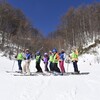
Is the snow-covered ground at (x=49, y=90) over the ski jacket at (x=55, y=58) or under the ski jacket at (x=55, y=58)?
under

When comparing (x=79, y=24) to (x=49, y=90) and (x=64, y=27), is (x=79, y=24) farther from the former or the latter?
(x=49, y=90)

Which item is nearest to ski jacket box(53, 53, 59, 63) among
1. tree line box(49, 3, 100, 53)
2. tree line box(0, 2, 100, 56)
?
tree line box(0, 2, 100, 56)

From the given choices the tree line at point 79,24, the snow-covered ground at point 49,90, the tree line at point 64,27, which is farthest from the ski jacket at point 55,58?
the tree line at point 79,24

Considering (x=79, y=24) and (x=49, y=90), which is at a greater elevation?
(x=79, y=24)

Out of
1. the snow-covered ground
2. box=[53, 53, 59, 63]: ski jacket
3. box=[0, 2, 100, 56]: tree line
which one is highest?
box=[0, 2, 100, 56]: tree line

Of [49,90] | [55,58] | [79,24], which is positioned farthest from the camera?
[79,24]

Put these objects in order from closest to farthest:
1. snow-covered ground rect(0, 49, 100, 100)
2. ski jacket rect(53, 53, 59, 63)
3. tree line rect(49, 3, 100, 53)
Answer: snow-covered ground rect(0, 49, 100, 100) < ski jacket rect(53, 53, 59, 63) < tree line rect(49, 3, 100, 53)

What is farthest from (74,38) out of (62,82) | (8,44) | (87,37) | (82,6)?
(62,82)

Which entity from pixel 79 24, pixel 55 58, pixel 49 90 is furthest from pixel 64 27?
pixel 49 90

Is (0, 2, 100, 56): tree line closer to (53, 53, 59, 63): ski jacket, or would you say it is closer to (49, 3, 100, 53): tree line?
(49, 3, 100, 53): tree line

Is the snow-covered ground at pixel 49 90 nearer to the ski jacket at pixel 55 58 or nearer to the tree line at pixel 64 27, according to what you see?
the ski jacket at pixel 55 58

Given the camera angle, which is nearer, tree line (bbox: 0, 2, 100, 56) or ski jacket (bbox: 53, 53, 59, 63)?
ski jacket (bbox: 53, 53, 59, 63)

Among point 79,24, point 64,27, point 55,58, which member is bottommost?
point 55,58

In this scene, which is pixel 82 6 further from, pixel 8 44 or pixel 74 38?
pixel 8 44
